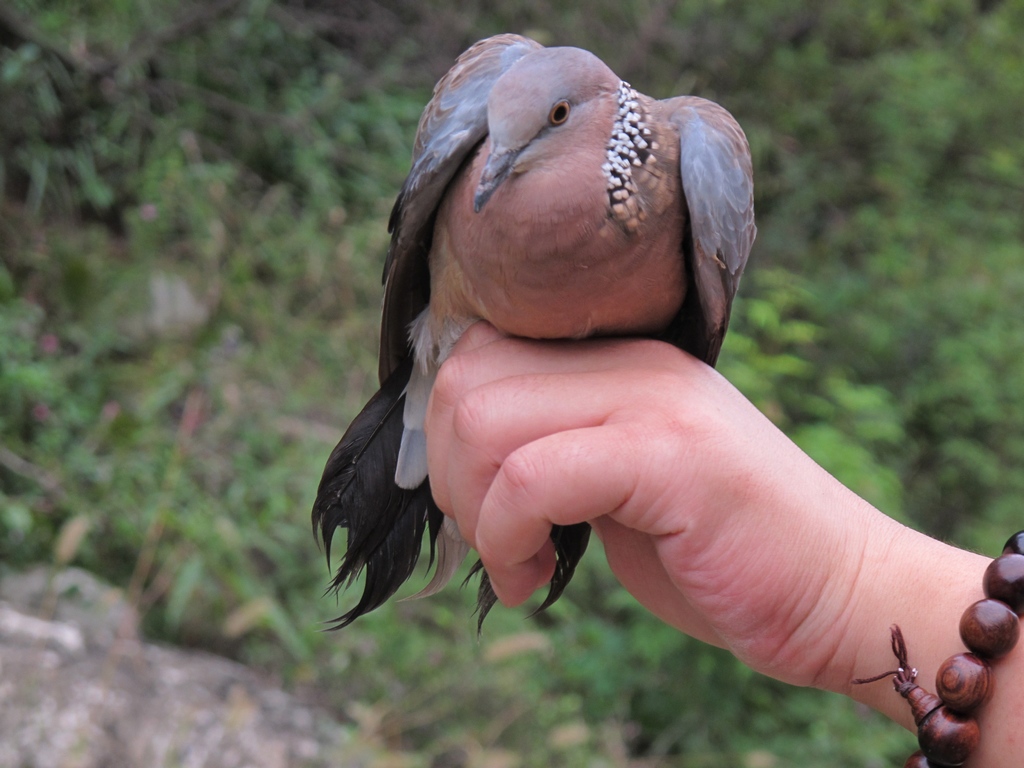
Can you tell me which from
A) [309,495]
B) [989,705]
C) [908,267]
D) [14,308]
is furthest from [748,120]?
[989,705]

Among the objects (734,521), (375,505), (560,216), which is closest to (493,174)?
(560,216)

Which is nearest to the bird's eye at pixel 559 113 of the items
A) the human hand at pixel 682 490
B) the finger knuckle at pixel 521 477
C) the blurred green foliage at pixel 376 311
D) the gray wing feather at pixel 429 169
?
the gray wing feather at pixel 429 169

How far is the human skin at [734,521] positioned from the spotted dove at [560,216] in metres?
0.20

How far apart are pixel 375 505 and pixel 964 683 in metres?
1.26

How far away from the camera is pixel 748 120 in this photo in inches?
278

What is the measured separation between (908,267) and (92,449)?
223 inches

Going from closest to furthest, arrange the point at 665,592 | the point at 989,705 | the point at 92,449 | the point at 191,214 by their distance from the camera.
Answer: the point at 989,705 → the point at 665,592 → the point at 92,449 → the point at 191,214

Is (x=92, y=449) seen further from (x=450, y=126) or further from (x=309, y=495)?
A: (x=450, y=126)

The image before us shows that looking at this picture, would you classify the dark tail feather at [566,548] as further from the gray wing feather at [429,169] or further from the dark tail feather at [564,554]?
the gray wing feather at [429,169]

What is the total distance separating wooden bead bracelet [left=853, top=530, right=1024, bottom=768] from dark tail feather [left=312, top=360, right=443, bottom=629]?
1125 millimetres

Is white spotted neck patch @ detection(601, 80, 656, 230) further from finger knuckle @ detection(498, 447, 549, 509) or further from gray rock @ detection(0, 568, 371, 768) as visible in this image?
gray rock @ detection(0, 568, 371, 768)

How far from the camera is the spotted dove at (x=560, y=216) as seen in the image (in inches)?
65.3

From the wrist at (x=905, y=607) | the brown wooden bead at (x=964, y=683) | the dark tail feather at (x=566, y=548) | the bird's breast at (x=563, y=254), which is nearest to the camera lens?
the brown wooden bead at (x=964, y=683)

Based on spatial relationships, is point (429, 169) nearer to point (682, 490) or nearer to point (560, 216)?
point (560, 216)
